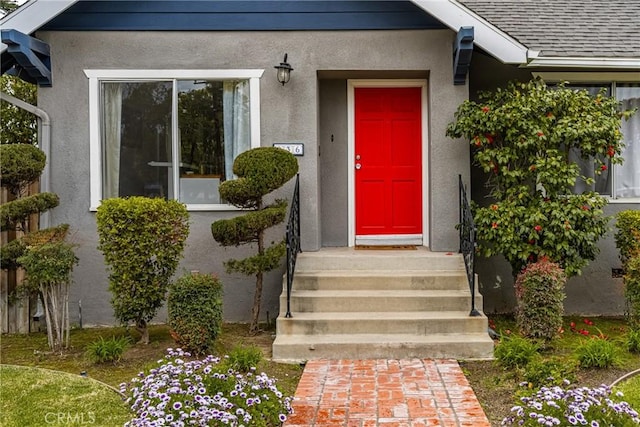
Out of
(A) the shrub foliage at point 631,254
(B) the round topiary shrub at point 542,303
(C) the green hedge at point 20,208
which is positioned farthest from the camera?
(A) the shrub foliage at point 631,254

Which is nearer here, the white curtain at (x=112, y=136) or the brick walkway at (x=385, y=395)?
the brick walkway at (x=385, y=395)

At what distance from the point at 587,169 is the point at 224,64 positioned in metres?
5.05

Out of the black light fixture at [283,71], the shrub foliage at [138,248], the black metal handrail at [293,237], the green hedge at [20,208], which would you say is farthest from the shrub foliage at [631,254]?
the green hedge at [20,208]

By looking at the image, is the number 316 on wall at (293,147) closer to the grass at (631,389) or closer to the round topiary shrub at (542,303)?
the round topiary shrub at (542,303)

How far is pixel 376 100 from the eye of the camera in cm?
780

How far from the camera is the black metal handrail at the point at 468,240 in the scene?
5.94 metres

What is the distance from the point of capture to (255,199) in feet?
20.1

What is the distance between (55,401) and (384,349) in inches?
118

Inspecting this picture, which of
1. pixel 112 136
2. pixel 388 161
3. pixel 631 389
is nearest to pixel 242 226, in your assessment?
pixel 112 136

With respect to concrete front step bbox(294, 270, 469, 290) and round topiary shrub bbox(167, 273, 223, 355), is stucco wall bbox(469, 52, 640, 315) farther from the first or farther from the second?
round topiary shrub bbox(167, 273, 223, 355)

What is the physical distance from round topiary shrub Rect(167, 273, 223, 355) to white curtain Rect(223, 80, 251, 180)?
6.88 feet

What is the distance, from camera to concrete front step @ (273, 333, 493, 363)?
5547 mm

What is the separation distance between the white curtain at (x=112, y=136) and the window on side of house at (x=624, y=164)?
605cm

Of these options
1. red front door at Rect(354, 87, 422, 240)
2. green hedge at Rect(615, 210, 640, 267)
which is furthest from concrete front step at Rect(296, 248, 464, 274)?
green hedge at Rect(615, 210, 640, 267)
